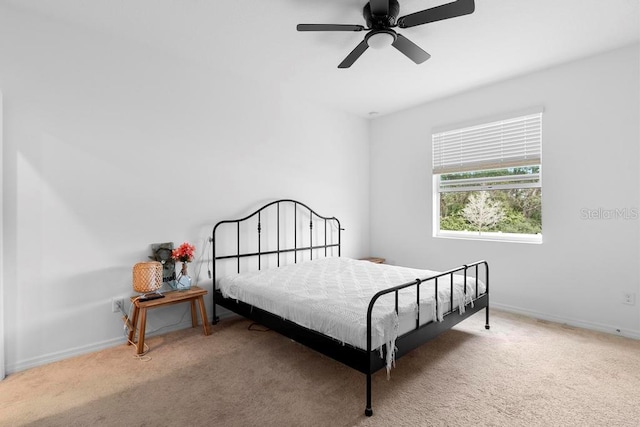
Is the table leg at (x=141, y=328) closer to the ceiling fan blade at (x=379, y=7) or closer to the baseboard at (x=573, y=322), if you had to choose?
the ceiling fan blade at (x=379, y=7)

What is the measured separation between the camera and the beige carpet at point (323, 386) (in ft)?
6.16

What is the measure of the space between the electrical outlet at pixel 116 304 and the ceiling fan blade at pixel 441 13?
318 cm

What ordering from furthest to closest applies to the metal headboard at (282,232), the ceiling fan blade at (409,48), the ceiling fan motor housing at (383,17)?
the metal headboard at (282,232) → the ceiling fan blade at (409,48) → the ceiling fan motor housing at (383,17)

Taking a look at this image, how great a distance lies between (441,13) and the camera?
208 centimetres

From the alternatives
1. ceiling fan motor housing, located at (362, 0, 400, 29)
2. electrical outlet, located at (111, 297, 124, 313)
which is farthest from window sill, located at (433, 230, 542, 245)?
electrical outlet, located at (111, 297, 124, 313)

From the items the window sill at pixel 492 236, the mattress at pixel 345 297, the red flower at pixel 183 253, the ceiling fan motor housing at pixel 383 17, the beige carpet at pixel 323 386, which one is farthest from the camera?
the window sill at pixel 492 236

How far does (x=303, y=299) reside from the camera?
2.39 metres

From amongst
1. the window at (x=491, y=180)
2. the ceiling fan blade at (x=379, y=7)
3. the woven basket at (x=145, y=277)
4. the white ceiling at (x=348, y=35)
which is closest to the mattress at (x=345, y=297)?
the woven basket at (x=145, y=277)

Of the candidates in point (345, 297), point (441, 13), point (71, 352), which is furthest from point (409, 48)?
point (71, 352)

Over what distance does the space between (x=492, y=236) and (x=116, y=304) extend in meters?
4.15

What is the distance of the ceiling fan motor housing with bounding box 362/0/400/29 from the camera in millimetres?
2244

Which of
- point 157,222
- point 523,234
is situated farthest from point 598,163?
point 157,222

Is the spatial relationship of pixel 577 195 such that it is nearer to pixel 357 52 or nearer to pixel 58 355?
pixel 357 52

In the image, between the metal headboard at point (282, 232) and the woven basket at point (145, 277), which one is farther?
the metal headboard at point (282, 232)
